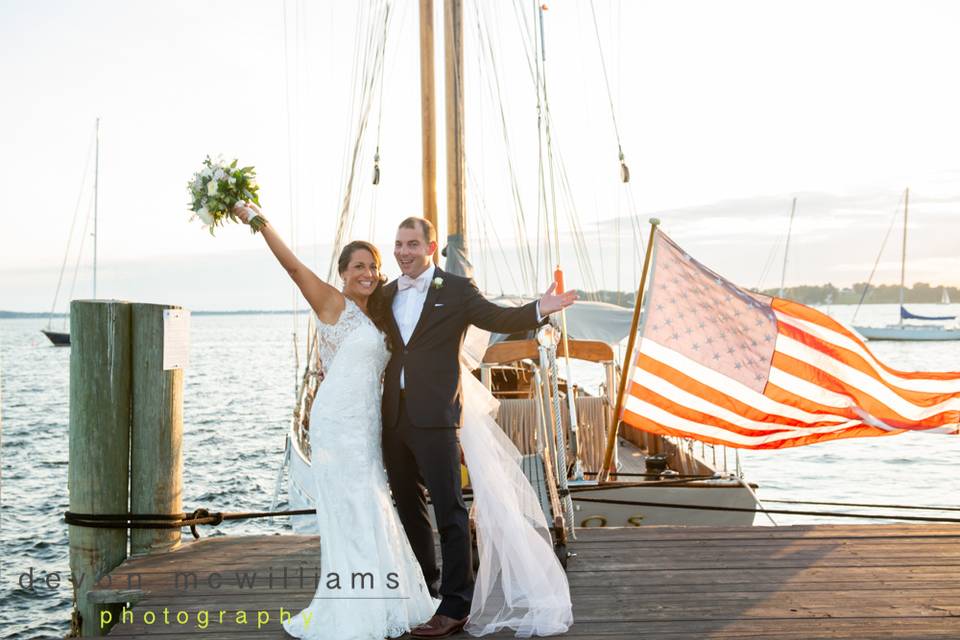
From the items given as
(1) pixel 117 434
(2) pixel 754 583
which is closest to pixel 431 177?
(1) pixel 117 434

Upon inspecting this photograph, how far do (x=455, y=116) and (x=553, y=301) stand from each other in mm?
9691

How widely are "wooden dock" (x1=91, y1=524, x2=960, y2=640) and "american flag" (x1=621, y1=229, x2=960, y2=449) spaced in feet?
3.61

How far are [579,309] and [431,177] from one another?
3542 millimetres

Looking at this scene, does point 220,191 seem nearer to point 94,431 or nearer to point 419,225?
point 419,225

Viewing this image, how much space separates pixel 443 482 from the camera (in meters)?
4.35

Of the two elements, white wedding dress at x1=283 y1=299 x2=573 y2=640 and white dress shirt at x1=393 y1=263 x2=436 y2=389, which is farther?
white dress shirt at x1=393 y1=263 x2=436 y2=389

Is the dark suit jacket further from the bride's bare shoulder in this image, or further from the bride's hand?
the bride's hand

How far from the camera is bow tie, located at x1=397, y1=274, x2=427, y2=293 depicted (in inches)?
178

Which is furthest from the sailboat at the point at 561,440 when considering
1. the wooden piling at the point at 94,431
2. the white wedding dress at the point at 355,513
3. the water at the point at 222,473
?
the water at the point at 222,473

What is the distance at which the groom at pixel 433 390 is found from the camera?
4305mm

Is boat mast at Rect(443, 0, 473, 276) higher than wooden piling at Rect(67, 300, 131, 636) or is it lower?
higher

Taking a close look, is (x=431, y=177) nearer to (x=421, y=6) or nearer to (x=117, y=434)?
(x=421, y=6)

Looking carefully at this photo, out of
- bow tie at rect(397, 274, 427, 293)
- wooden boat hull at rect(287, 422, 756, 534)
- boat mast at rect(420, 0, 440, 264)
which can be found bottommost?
wooden boat hull at rect(287, 422, 756, 534)

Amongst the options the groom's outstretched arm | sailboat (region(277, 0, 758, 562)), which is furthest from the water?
the groom's outstretched arm
